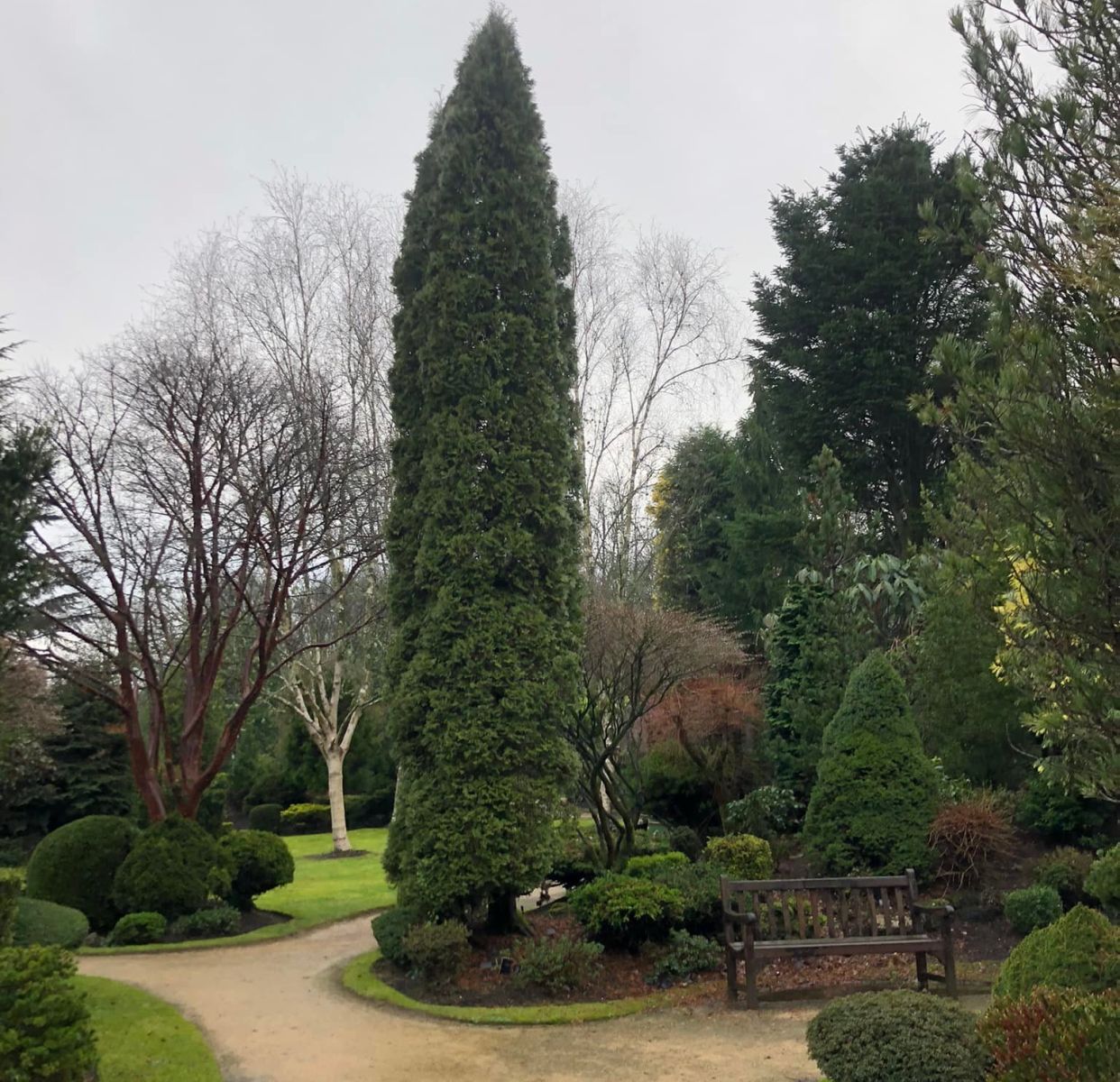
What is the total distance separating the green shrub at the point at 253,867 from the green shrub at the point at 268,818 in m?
12.5

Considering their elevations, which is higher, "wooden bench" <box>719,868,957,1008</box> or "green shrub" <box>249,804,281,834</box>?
"wooden bench" <box>719,868,957,1008</box>

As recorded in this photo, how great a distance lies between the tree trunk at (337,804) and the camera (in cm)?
2023

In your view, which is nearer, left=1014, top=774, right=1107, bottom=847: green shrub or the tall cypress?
the tall cypress

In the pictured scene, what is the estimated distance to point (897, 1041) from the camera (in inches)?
195

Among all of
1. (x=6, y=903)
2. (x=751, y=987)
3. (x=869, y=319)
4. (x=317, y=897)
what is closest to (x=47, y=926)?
(x=6, y=903)

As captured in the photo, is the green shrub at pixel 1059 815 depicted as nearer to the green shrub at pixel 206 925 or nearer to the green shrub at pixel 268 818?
the green shrub at pixel 206 925

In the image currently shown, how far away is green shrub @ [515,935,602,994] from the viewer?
817 centimetres

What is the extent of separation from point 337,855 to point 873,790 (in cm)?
1280

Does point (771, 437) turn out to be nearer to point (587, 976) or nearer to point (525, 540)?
point (525, 540)

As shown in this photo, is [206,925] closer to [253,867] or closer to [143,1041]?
[253,867]

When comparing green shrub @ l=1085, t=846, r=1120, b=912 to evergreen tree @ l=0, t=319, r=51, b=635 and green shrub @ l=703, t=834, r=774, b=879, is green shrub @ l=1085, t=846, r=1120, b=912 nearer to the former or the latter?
green shrub @ l=703, t=834, r=774, b=879

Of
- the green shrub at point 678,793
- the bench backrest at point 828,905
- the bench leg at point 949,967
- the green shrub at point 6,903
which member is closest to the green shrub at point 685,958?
the bench backrest at point 828,905

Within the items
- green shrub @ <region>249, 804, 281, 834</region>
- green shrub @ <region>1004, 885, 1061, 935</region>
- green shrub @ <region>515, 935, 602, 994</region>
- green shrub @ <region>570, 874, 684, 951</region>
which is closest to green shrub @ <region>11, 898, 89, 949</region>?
green shrub @ <region>515, 935, 602, 994</region>

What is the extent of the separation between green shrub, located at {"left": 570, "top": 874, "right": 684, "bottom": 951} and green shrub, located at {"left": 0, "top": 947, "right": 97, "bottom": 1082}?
4.54 metres
